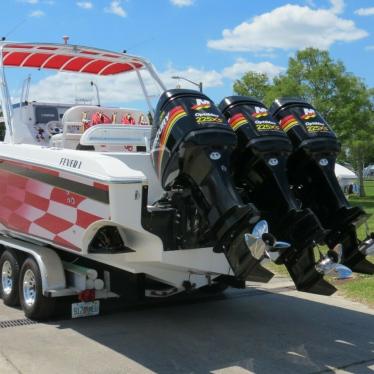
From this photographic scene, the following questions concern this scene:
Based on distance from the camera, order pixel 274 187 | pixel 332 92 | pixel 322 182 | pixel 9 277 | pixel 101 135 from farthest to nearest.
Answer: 1. pixel 332 92
2. pixel 9 277
3. pixel 101 135
4. pixel 322 182
5. pixel 274 187

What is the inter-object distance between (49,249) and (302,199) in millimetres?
2576

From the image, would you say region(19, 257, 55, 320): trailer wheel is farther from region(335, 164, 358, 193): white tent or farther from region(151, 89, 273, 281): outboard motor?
region(335, 164, 358, 193): white tent

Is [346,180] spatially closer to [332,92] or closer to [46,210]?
[46,210]

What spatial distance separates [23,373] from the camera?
14.3 feet

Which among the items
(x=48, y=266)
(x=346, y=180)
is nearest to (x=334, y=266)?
(x=346, y=180)

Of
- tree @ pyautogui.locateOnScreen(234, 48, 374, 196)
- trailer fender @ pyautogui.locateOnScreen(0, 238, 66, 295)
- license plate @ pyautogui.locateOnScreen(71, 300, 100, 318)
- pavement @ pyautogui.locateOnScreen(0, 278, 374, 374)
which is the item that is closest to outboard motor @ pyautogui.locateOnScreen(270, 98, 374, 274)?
pavement @ pyautogui.locateOnScreen(0, 278, 374, 374)

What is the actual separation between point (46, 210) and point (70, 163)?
687 mm

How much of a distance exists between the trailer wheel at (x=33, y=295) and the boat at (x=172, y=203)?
0.8 inches

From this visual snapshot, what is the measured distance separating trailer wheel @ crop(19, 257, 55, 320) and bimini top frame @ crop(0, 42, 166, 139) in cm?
151

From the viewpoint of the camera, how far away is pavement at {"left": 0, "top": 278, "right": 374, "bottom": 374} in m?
4.55

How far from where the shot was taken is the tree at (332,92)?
942 inches

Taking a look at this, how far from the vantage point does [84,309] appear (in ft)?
18.1

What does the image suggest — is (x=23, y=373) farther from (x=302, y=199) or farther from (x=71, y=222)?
(x=302, y=199)

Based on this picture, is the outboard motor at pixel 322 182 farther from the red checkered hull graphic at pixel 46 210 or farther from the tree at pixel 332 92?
the tree at pixel 332 92
